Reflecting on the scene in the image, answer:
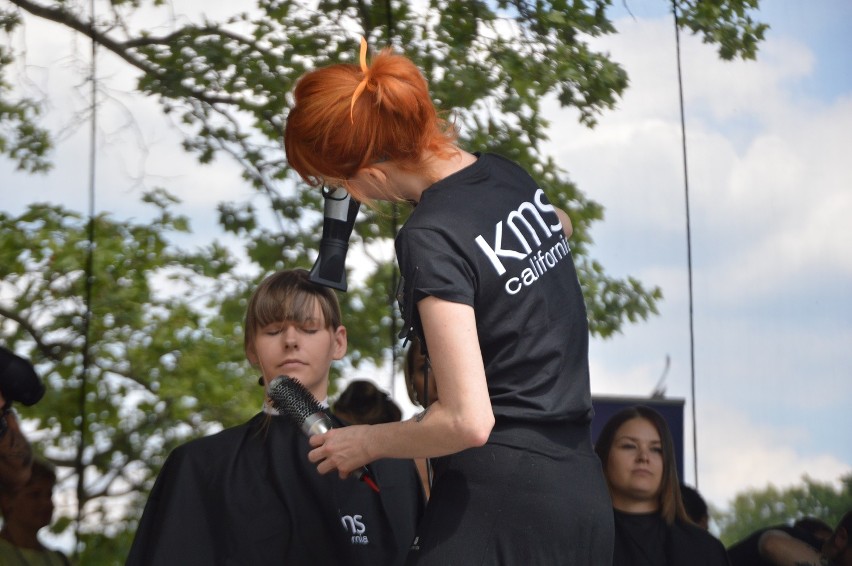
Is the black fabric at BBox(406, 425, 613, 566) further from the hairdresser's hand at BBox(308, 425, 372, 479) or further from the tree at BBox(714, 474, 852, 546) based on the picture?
the tree at BBox(714, 474, 852, 546)

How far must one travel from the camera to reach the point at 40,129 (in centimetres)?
368

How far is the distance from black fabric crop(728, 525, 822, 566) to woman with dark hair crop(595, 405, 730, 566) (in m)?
0.19

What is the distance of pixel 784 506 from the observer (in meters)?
3.41

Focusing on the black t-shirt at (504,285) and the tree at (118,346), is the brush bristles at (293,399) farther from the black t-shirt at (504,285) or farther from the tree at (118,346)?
the tree at (118,346)

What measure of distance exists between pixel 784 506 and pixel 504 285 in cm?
211

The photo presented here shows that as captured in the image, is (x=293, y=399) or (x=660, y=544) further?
(x=660, y=544)

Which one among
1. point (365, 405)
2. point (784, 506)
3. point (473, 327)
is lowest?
point (784, 506)

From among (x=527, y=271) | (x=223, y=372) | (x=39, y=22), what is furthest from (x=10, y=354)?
(x=527, y=271)

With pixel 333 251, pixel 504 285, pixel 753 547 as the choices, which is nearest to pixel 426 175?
pixel 504 285

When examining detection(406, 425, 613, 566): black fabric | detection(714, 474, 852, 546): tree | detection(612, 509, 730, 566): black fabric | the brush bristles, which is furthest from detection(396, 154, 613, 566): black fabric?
detection(714, 474, 852, 546): tree

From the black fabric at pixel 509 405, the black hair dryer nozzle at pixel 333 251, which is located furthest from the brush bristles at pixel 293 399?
the black fabric at pixel 509 405

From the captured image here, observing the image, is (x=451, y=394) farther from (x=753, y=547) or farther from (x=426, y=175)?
(x=753, y=547)

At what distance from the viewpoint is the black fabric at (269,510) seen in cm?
249

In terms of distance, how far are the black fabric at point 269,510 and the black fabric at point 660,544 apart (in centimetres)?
75
